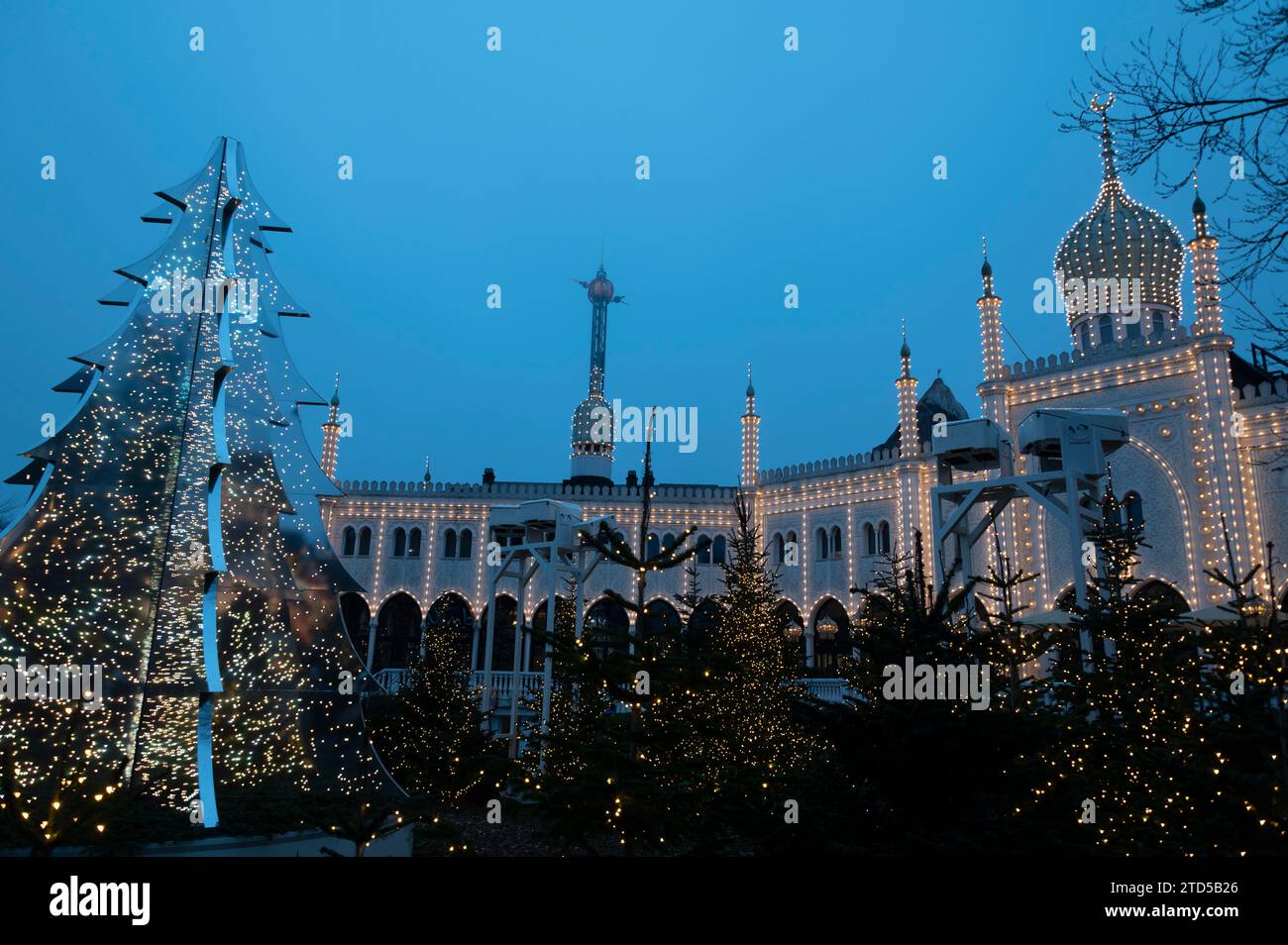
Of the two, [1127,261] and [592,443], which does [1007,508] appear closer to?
[1127,261]

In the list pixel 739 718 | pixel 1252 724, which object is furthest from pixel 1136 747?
pixel 739 718

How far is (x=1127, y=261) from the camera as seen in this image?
27.5 meters

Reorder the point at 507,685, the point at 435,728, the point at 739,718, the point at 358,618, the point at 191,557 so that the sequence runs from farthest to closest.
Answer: the point at 358,618
the point at 507,685
the point at 435,728
the point at 739,718
the point at 191,557

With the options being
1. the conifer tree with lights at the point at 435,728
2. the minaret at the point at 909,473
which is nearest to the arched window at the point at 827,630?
the minaret at the point at 909,473

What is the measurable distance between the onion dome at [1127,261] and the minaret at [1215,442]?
329cm

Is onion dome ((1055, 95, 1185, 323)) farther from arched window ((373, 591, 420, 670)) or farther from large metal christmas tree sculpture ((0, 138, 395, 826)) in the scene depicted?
arched window ((373, 591, 420, 670))

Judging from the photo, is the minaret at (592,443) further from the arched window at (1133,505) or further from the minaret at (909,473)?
the arched window at (1133,505)

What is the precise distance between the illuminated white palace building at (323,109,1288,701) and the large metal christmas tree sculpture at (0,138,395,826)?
844cm

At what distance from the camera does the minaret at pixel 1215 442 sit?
72.3 feet

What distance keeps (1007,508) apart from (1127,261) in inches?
389

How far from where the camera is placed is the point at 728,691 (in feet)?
50.8

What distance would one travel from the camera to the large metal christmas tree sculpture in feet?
28.5
